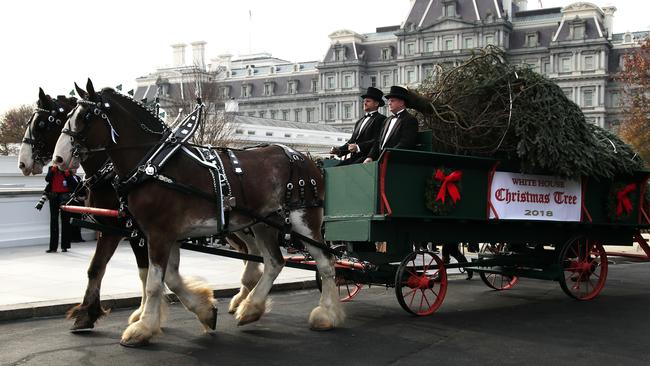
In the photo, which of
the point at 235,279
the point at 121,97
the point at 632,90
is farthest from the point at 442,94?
the point at 632,90

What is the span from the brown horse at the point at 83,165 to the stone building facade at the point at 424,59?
65461mm

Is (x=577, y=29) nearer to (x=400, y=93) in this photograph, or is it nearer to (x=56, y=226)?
Result: (x=56, y=226)

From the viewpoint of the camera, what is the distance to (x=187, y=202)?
253 inches

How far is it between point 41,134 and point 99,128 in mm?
919

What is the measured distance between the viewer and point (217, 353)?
605 cm

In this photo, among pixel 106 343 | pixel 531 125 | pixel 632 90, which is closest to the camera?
pixel 106 343

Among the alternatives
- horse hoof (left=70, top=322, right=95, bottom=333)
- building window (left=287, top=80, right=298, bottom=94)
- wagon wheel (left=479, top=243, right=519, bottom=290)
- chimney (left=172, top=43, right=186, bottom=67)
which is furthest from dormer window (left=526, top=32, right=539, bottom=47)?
horse hoof (left=70, top=322, right=95, bottom=333)

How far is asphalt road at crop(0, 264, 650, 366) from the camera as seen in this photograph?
586 cm

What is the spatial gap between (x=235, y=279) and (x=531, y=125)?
5148 mm

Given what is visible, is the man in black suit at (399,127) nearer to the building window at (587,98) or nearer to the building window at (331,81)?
the building window at (587,98)

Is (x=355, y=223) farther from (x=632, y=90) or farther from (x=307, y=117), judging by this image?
(x=307, y=117)

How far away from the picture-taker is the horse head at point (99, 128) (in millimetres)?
6434

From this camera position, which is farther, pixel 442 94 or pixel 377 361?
pixel 442 94

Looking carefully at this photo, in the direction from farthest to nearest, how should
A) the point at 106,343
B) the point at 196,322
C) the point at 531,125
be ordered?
the point at 531,125 → the point at 196,322 → the point at 106,343
